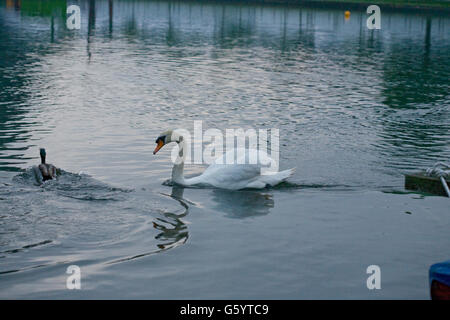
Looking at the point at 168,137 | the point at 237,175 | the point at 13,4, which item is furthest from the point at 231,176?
the point at 13,4

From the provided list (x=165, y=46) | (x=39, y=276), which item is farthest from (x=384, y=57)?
(x=39, y=276)

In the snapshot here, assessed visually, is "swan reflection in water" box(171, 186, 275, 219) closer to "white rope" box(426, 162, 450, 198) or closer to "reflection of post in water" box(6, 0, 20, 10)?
"white rope" box(426, 162, 450, 198)

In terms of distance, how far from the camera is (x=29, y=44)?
43.2 m

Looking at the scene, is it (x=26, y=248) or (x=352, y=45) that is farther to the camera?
(x=352, y=45)

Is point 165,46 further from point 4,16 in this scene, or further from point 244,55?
point 4,16

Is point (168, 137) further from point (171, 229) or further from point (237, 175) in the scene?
point (171, 229)

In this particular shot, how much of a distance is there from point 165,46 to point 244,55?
6.03 m

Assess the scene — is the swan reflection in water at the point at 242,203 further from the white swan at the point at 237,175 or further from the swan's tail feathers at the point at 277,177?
the swan's tail feathers at the point at 277,177

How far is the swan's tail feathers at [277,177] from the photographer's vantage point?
15227 mm

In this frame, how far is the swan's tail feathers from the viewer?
15227 millimetres

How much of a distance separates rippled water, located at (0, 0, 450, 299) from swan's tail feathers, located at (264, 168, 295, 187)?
218 millimetres

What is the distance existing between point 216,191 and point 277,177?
133 cm

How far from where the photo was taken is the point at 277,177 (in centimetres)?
1527

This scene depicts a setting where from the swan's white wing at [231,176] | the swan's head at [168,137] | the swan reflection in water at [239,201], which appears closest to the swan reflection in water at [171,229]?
the swan reflection in water at [239,201]
